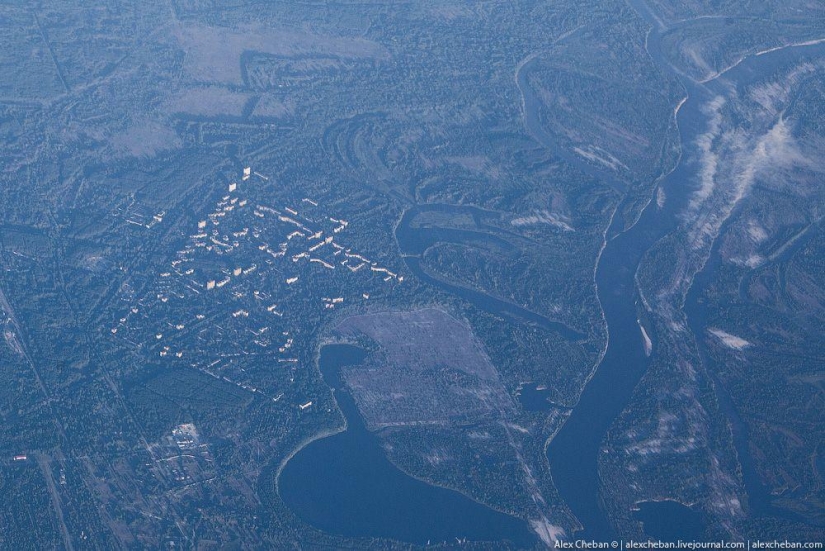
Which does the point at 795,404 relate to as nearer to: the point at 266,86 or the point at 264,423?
the point at 264,423

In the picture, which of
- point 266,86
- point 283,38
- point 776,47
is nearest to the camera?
point 266,86

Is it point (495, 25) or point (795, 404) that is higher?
point (495, 25)

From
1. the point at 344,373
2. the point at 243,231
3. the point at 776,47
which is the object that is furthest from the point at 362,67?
the point at 776,47

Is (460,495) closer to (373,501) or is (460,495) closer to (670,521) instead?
(373,501)

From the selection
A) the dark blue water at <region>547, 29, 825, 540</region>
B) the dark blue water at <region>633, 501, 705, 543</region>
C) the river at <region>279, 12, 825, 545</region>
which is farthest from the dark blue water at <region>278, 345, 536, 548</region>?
the dark blue water at <region>633, 501, 705, 543</region>

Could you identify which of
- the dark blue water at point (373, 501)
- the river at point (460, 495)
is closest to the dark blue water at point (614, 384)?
the river at point (460, 495)

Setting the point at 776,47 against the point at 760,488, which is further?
the point at 776,47

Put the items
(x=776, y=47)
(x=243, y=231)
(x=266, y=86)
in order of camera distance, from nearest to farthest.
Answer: (x=243, y=231) < (x=266, y=86) < (x=776, y=47)
